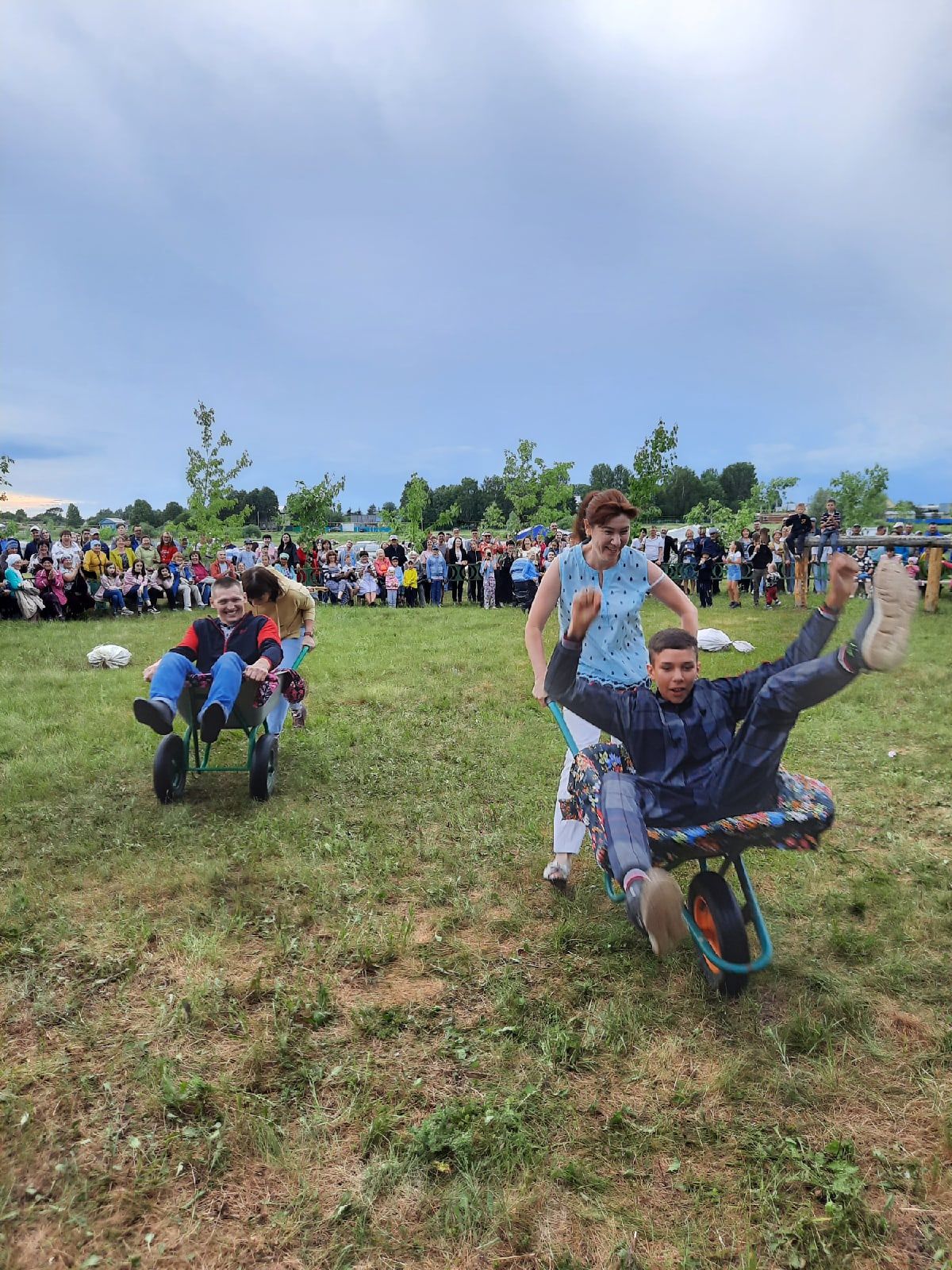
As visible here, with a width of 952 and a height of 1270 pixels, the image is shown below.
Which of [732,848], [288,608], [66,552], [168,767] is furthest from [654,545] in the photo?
Result: [732,848]

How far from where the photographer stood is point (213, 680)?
17.3ft

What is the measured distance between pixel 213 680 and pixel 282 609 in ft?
4.02

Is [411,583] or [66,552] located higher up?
[66,552]

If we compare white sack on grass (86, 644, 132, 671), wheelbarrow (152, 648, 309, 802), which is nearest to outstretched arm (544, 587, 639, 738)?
wheelbarrow (152, 648, 309, 802)

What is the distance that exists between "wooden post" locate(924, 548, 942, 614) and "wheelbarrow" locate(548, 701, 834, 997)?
14420 millimetres

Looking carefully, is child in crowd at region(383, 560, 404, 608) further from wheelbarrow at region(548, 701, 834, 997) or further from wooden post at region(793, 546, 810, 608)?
wheelbarrow at region(548, 701, 834, 997)

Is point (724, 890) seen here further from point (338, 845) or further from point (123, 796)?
point (123, 796)

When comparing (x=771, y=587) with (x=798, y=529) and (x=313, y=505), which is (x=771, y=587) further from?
(x=313, y=505)

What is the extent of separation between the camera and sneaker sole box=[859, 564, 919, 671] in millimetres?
2602

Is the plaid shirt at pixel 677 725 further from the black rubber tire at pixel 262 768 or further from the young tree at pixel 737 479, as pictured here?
the young tree at pixel 737 479

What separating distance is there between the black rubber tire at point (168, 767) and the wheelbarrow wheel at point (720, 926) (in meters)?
3.60

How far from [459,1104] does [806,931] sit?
6.72ft

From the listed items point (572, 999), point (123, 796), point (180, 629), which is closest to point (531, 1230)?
point (572, 999)

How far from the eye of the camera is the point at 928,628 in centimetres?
1318
